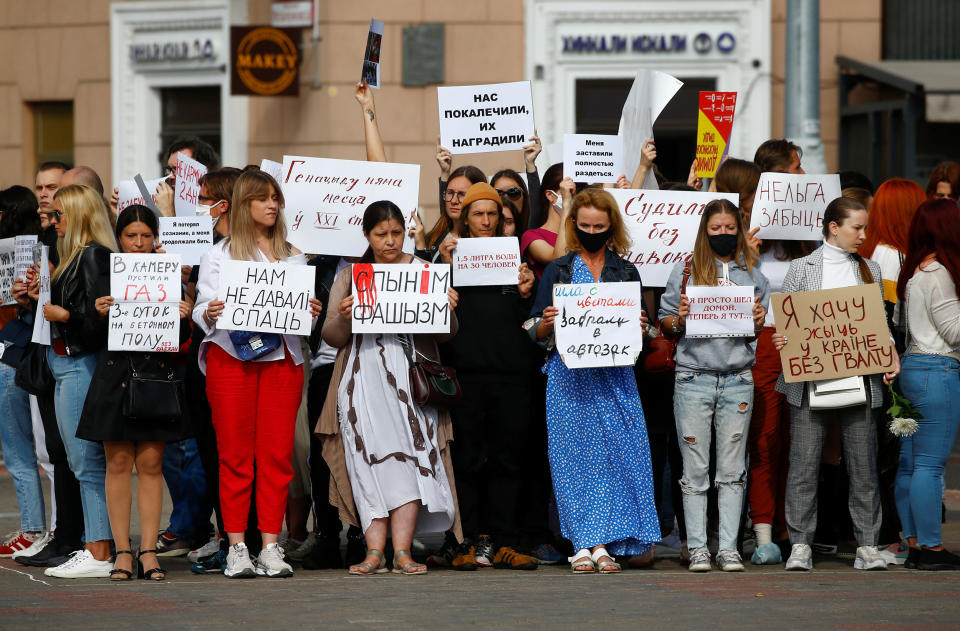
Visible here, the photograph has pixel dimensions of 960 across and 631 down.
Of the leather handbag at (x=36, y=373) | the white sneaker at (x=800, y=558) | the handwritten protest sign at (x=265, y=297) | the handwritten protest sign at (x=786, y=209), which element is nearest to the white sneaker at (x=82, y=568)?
the leather handbag at (x=36, y=373)

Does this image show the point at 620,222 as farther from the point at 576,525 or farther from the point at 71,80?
the point at 71,80

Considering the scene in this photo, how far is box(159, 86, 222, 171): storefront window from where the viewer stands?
18469 millimetres

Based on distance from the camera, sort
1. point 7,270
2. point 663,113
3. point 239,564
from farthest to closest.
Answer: point 663,113
point 7,270
point 239,564

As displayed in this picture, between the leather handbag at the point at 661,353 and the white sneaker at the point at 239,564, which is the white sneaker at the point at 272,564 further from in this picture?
the leather handbag at the point at 661,353

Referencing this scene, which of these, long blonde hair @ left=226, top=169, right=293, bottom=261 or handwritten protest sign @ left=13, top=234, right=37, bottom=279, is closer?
long blonde hair @ left=226, top=169, right=293, bottom=261

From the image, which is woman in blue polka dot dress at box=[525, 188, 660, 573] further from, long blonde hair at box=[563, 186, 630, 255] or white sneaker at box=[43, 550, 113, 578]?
white sneaker at box=[43, 550, 113, 578]

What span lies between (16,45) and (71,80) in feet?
3.01

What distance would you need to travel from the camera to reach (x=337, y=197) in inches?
332

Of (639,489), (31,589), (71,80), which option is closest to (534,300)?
(639,489)

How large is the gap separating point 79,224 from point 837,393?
409 centimetres

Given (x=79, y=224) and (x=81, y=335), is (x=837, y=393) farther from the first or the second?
(x=79, y=224)

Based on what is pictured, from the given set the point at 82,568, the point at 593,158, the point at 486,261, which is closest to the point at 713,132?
the point at 593,158

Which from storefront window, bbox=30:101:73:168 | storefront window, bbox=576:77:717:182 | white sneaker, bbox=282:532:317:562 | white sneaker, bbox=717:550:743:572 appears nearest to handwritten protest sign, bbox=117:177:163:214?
white sneaker, bbox=282:532:317:562

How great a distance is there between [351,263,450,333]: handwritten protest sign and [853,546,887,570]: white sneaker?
98.9 inches
